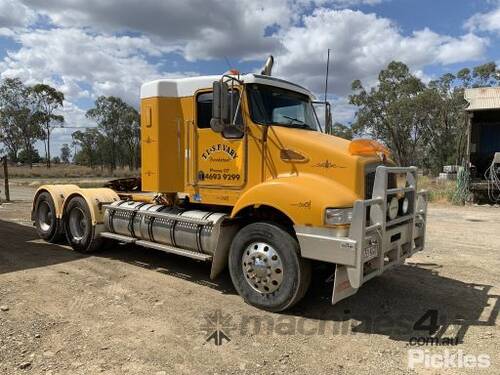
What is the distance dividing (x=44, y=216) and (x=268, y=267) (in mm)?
5772

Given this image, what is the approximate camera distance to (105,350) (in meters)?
4.05

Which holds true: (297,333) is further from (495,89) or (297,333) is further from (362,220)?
(495,89)

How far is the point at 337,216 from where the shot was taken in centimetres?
460

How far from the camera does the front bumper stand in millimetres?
4426

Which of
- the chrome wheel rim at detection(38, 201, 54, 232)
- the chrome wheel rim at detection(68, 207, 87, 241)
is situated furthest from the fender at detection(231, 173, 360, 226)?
the chrome wheel rim at detection(38, 201, 54, 232)

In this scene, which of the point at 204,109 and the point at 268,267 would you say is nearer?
the point at 268,267

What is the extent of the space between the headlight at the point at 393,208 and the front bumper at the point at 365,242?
70mm

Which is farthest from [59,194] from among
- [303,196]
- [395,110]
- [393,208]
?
[395,110]

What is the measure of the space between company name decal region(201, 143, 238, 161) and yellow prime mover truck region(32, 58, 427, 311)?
18 mm

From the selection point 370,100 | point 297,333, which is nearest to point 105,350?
point 297,333

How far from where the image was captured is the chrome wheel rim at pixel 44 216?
881cm

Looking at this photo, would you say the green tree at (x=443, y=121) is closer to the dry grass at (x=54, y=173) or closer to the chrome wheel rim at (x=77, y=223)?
the dry grass at (x=54, y=173)
